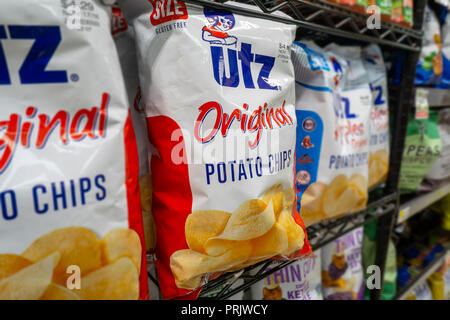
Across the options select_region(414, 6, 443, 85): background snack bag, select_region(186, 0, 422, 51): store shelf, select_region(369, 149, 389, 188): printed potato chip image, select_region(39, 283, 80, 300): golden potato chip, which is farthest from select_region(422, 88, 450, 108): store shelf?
select_region(39, 283, 80, 300): golden potato chip

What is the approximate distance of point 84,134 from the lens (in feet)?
1.34

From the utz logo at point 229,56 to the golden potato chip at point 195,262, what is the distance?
315 mm

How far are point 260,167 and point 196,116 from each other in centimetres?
16

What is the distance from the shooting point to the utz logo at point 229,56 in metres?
0.50

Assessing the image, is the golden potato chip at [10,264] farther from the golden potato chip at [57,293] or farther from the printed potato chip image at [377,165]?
the printed potato chip image at [377,165]

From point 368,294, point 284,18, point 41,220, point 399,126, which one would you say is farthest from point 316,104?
point 368,294

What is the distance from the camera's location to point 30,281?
0.37 metres

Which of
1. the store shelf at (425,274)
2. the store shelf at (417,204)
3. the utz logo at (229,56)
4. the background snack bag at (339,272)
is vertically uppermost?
the utz logo at (229,56)

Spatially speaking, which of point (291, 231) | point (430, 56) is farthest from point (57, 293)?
point (430, 56)

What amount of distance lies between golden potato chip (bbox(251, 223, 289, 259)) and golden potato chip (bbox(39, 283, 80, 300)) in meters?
0.31

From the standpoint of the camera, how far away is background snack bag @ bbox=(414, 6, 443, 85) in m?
1.03

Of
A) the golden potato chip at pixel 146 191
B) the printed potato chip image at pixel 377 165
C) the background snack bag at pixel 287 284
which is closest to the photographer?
the golden potato chip at pixel 146 191

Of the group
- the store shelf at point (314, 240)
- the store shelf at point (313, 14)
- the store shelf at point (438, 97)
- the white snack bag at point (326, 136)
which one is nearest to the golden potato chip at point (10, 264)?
the store shelf at point (314, 240)

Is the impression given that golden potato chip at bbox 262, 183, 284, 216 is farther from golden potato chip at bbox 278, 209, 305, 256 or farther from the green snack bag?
the green snack bag
